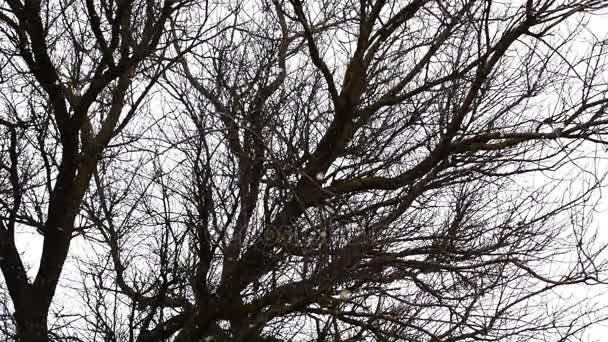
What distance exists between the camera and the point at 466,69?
586 centimetres

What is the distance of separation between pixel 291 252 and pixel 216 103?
130 cm

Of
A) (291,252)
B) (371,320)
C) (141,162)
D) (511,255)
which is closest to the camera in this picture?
(291,252)

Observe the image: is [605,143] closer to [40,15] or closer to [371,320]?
[371,320]

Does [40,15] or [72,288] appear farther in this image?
[72,288]

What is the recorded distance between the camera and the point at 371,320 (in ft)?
17.7

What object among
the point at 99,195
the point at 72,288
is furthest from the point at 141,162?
the point at 72,288

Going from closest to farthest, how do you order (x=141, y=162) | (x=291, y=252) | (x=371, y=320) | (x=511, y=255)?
(x=291, y=252) → (x=371, y=320) → (x=511, y=255) → (x=141, y=162)

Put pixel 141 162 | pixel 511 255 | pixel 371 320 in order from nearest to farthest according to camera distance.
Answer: pixel 371 320
pixel 511 255
pixel 141 162

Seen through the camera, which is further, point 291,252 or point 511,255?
point 511,255

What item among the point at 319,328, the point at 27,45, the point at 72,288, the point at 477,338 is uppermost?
the point at 27,45

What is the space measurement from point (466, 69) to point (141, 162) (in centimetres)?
340

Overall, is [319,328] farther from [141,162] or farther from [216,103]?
[141,162]

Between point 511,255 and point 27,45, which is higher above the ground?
point 27,45

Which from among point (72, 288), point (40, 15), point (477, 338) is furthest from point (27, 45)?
point (477, 338)
